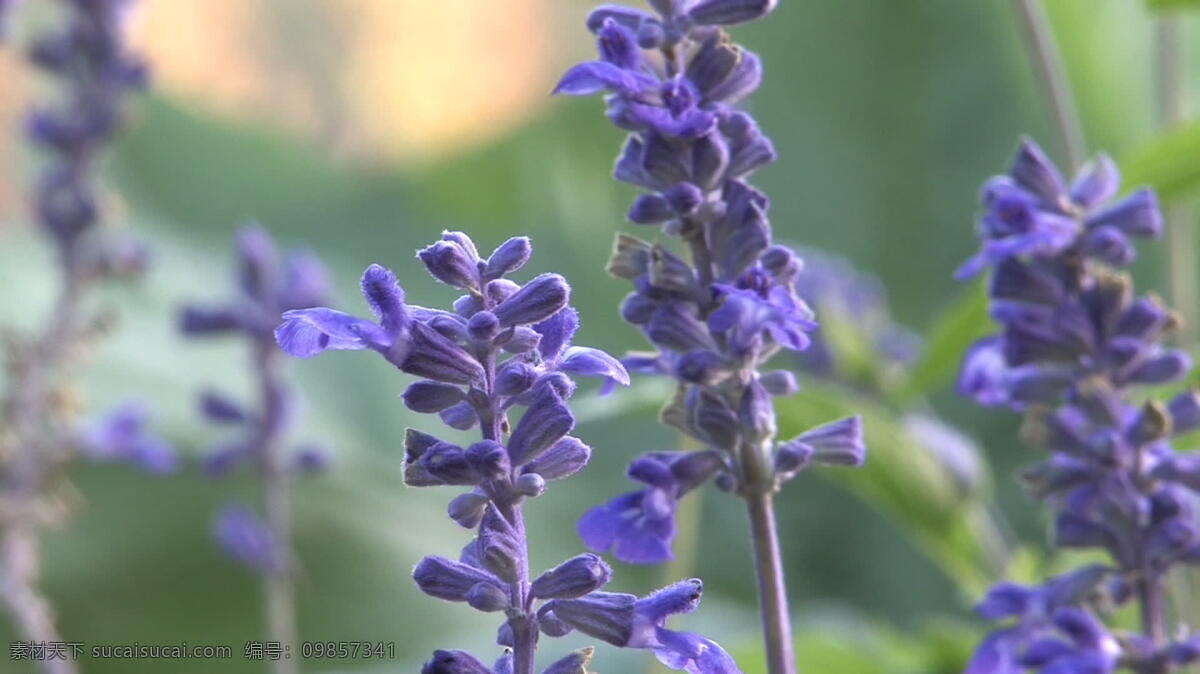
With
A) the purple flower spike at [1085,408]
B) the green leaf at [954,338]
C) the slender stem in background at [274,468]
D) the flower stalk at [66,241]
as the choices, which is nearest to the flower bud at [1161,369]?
the purple flower spike at [1085,408]

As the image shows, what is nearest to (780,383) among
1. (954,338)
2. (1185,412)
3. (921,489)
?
(1185,412)

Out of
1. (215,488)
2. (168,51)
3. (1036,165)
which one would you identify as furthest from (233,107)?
(1036,165)

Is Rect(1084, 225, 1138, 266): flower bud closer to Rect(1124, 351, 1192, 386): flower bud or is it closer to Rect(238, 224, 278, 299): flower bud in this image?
Rect(1124, 351, 1192, 386): flower bud

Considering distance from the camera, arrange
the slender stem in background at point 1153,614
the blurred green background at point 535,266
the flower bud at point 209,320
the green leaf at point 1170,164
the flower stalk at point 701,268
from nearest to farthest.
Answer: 1. the flower stalk at point 701,268
2. the slender stem in background at point 1153,614
3. the green leaf at point 1170,164
4. the flower bud at point 209,320
5. the blurred green background at point 535,266

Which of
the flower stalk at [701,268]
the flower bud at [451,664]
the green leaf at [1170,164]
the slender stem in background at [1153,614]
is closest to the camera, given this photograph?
the flower bud at [451,664]

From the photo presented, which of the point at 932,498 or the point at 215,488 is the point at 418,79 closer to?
the point at 215,488

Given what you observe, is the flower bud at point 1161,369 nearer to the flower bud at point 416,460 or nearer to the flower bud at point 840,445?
the flower bud at point 840,445
